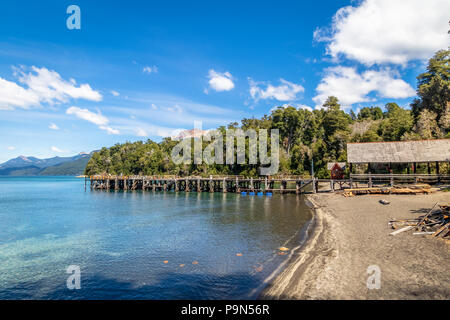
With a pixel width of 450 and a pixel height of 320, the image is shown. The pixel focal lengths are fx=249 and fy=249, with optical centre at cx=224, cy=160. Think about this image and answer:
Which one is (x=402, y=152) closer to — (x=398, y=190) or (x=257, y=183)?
(x=398, y=190)

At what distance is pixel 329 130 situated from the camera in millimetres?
56438

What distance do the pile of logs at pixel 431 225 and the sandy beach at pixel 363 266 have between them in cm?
48

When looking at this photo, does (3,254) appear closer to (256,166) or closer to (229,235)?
(229,235)

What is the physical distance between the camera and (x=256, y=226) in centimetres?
2058

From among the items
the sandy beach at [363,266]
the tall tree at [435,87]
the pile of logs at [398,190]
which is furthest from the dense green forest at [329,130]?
the sandy beach at [363,266]

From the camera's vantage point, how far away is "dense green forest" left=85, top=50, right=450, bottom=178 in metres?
43.4

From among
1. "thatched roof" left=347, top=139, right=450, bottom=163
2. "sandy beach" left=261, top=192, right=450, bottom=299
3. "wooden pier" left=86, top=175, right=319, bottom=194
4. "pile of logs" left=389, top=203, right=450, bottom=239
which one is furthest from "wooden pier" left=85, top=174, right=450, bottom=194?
"sandy beach" left=261, top=192, right=450, bottom=299

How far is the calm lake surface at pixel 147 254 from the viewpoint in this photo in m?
10.3

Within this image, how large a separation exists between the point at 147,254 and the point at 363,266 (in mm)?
11101

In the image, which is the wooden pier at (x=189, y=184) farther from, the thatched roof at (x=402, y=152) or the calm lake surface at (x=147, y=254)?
the calm lake surface at (x=147, y=254)

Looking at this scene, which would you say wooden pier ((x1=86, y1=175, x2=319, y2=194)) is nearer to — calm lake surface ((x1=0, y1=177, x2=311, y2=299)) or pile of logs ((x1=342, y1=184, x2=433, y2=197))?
pile of logs ((x1=342, y1=184, x2=433, y2=197))

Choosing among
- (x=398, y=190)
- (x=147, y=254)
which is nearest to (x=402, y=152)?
(x=398, y=190)
